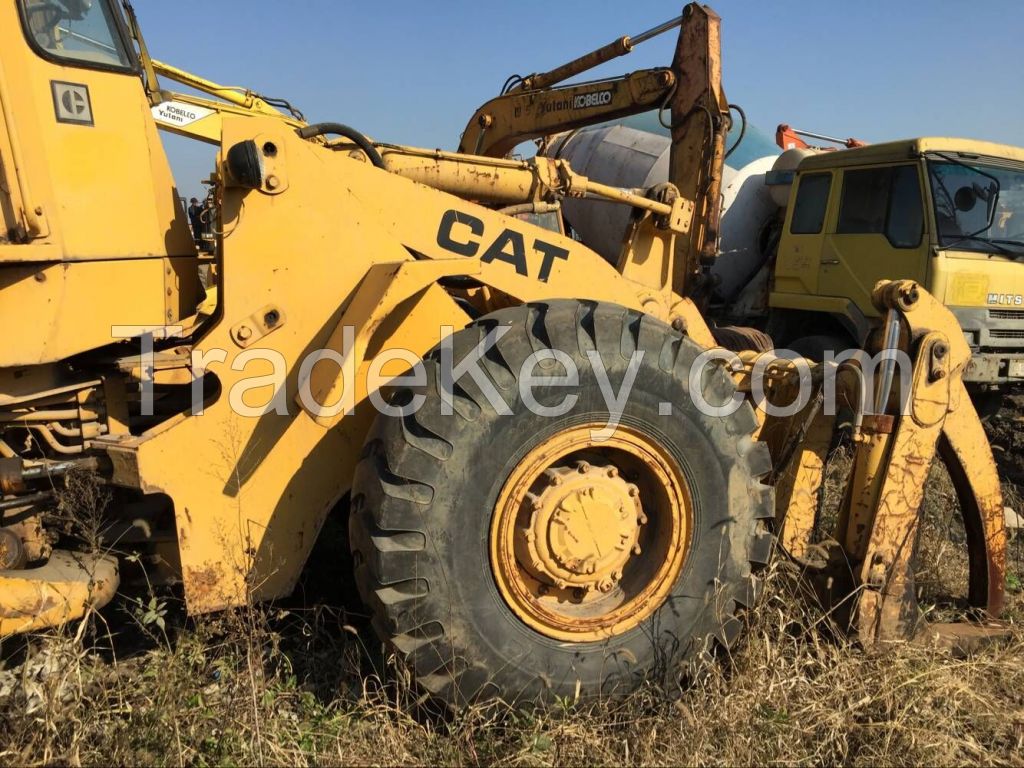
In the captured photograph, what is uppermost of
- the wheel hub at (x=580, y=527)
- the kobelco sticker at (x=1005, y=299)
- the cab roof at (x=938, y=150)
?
the cab roof at (x=938, y=150)

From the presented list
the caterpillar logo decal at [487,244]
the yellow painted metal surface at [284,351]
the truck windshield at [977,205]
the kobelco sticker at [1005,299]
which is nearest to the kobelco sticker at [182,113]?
the yellow painted metal surface at [284,351]

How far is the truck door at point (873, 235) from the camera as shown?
272 inches

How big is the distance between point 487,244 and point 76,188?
1491mm

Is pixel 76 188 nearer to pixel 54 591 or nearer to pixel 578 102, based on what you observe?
pixel 54 591

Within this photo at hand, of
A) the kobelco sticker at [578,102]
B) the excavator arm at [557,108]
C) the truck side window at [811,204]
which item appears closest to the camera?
the excavator arm at [557,108]

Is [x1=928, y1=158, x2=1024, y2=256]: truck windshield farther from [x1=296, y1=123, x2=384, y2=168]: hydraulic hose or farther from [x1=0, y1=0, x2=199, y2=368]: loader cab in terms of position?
[x1=0, y1=0, x2=199, y2=368]: loader cab

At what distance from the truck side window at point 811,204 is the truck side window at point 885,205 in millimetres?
226

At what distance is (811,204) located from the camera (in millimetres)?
7906

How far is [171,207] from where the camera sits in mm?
3117

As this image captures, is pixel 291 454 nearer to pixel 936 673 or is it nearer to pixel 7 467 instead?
pixel 7 467

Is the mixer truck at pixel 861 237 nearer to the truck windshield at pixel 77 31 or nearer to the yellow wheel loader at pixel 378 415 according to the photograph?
the yellow wheel loader at pixel 378 415

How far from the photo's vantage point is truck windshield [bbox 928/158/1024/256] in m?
6.80

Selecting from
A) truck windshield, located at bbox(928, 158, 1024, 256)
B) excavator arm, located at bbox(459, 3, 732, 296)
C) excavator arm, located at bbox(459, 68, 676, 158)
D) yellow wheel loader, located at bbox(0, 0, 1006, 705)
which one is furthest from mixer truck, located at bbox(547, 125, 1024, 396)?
yellow wheel loader, located at bbox(0, 0, 1006, 705)

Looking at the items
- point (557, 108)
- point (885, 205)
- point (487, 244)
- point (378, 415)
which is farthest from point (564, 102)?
point (378, 415)
